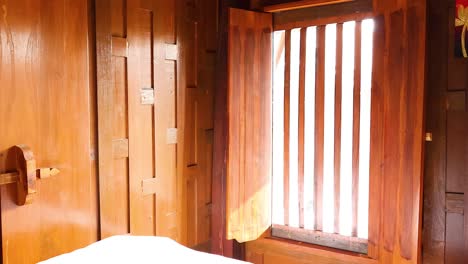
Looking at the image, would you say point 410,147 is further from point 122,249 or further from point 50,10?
point 50,10

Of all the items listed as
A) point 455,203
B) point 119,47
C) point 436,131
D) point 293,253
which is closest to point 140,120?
point 119,47

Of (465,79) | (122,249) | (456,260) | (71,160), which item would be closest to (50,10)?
(71,160)

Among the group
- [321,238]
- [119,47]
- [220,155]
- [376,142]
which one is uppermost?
[119,47]

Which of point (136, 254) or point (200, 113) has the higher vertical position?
point (200, 113)

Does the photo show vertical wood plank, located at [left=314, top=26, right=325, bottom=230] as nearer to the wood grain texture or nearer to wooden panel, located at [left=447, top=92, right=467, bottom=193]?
the wood grain texture

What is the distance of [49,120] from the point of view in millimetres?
1812

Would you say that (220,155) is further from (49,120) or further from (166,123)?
(49,120)

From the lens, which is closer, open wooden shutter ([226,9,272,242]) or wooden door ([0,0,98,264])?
wooden door ([0,0,98,264])

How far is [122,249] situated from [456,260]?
5.66 feet

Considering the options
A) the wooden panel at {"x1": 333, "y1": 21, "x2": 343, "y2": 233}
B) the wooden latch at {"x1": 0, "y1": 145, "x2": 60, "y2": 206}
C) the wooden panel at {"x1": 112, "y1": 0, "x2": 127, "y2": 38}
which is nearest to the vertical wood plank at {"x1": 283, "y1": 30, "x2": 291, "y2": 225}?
the wooden panel at {"x1": 333, "y1": 21, "x2": 343, "y2": 233}

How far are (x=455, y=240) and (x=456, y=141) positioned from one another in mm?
520

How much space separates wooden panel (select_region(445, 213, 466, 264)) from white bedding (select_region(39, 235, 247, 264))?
1.29m

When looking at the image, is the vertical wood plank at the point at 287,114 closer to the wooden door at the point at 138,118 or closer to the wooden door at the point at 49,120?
the wooden door at the point at 138,118

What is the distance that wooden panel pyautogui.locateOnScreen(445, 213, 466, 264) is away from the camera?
2.23 metres
